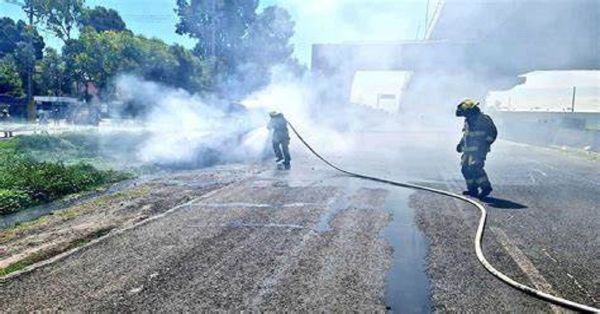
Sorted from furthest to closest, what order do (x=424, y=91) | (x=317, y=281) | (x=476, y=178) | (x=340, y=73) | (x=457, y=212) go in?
1. (x=424, y=91)
2. (x=340, y=73)
3. (x=476, y=178)
4. (x=457, y=212)
5. (x=317, y=281)

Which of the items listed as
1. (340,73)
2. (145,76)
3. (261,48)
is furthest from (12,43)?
(340,73)

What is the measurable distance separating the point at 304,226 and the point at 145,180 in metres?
5.94

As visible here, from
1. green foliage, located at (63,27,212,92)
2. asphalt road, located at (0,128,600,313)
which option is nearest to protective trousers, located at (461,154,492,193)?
asphalt road, located at (0,128,600,313)

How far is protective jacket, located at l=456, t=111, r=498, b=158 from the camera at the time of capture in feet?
28.1

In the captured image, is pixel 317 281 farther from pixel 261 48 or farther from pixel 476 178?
pixel 261 48

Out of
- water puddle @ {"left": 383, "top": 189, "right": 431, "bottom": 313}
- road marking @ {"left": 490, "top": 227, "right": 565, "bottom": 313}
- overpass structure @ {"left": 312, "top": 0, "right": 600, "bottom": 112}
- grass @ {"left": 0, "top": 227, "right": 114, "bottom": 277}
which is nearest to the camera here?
water puddle @ {"left": 383, "top": 189, "right": 431, "bottom": 313}

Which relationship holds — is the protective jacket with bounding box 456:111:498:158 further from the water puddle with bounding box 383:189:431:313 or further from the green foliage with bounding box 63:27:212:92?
the green foliage with bounding box 63:27:212:92

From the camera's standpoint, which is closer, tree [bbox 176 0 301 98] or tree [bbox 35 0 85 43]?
tree [bbox 35 0 85 43]

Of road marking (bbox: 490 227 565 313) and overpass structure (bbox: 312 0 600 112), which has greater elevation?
overpass structure (bbox: 312 0 600 112)

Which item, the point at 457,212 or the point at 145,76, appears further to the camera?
the point at 145,76

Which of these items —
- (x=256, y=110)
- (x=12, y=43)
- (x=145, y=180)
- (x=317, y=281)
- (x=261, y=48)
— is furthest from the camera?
(x=261, y=48)

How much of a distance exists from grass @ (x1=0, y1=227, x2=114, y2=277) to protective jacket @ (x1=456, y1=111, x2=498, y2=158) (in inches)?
252

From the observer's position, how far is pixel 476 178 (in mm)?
8617

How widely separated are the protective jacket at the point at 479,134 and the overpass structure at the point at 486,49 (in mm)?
17284
